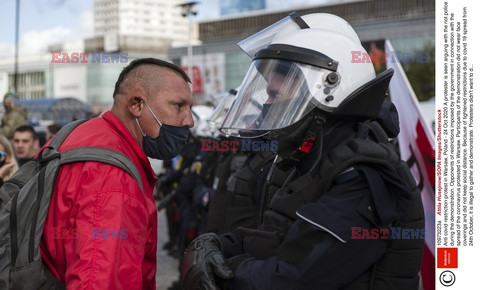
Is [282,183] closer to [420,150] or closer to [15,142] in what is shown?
[420,150]

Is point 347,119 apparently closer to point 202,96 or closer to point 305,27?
point 305,27

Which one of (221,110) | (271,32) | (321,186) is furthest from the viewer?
(221,110)

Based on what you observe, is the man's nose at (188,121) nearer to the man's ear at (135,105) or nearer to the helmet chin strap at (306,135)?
the man's ear at (135,105)

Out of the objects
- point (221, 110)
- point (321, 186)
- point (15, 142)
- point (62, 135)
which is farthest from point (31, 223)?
point (15, 142)

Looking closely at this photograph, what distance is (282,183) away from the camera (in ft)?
9.23

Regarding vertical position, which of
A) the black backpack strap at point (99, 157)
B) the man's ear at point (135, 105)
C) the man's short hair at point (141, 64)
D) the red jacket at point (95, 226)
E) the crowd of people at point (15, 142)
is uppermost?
the man's short hair at point (141, 64)

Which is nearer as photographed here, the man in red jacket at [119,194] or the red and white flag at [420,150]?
the man in red jacket at [119,194]

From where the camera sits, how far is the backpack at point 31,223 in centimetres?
222

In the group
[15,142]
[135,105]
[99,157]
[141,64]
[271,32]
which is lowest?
[15,142]

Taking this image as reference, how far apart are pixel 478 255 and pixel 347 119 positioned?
2.47 ft

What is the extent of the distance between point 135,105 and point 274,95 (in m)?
0.51

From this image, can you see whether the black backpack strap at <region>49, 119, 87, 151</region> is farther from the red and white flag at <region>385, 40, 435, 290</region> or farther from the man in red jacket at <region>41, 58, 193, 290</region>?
the red and white flag at <region>385, 40, 435, 290</region>

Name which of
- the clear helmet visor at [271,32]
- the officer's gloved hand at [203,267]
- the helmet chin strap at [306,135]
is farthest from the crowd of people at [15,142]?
the helmet chin strap at [306,135]

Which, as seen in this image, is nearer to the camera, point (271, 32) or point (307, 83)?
point (307, 83)
